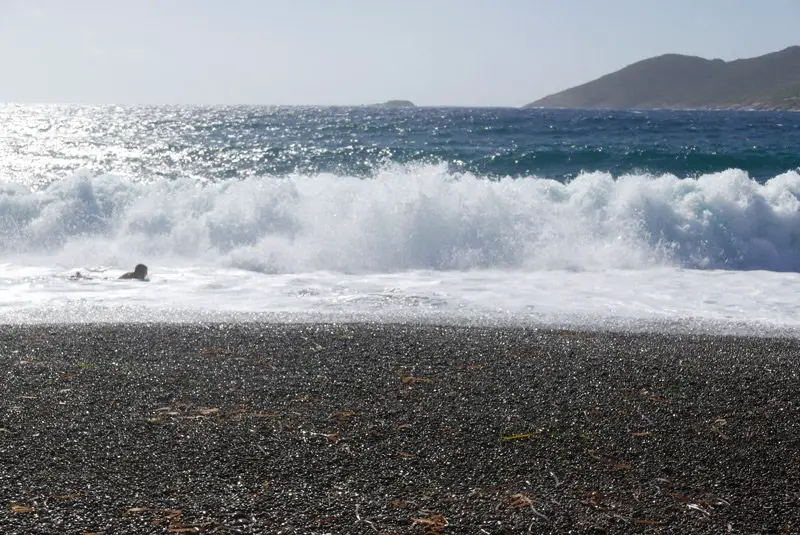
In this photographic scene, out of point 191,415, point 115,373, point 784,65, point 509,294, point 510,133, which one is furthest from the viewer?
point 784,65

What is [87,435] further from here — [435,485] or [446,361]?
[446,361]

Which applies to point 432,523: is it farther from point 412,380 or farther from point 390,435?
point 412,380

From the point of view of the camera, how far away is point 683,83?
116812mm

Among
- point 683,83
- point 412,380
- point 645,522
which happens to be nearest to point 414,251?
point 412,380

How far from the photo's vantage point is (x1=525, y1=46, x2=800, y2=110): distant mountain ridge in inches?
4313

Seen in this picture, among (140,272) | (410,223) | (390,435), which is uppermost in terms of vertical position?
(410,223)

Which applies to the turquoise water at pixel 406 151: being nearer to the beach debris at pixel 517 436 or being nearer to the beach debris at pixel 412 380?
the beach debris at pixel 412 380

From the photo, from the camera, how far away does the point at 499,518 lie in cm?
277

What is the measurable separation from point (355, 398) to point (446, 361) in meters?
0.90

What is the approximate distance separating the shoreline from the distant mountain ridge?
105 metres

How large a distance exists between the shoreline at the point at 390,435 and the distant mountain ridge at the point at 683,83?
105418 millimetres

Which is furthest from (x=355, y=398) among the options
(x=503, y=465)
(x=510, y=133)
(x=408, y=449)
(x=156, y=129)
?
(x=156, y=129)

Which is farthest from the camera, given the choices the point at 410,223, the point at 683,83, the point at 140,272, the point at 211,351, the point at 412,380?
the point at 683,83

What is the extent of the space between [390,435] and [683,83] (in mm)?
123639
